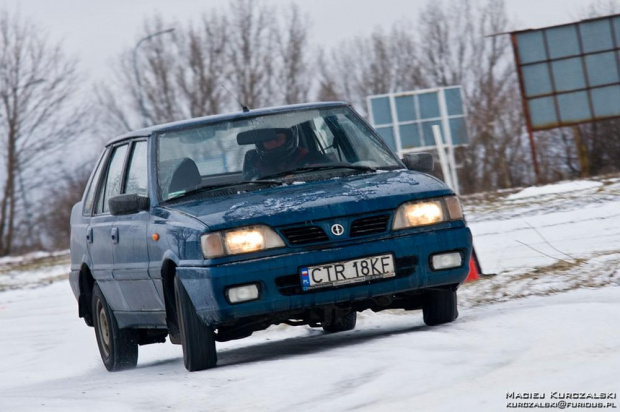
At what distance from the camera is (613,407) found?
448cm

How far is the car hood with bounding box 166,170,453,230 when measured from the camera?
7.14 meters

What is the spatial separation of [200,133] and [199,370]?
1614 millimetres

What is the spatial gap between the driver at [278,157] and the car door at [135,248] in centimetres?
72

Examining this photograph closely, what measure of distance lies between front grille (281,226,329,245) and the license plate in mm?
148

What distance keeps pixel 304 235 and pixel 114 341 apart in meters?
2.53

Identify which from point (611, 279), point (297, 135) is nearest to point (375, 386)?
point (297, 135)

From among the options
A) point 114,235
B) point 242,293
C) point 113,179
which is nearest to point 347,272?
point 242,293

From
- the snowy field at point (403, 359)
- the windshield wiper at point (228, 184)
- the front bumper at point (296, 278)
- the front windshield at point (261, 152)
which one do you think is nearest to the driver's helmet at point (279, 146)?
the front windshield at point (261, 152)

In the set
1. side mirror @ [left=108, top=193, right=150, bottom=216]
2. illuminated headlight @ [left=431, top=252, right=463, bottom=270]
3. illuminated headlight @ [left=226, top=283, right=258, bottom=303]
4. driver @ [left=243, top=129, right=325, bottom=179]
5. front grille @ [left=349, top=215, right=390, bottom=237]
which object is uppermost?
driver @ [left=243, top=129, right=325, bottom=179]

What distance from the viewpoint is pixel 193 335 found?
7332 mm

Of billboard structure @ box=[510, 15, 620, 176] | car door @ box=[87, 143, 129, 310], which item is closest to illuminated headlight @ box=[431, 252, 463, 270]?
car door @ box=[87, 143, 129, 310]

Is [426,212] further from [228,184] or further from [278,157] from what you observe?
[228,184]

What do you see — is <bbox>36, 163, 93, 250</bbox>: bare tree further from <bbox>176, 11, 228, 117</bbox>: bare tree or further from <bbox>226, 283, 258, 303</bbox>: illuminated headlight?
<bbox>226, 283, 258, 303</bbox>: illuminated headlight

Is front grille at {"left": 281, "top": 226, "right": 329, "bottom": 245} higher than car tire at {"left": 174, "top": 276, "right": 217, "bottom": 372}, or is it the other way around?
front grille at {"left": 281, "top": 226, "right": 329, "bottom": 245}
